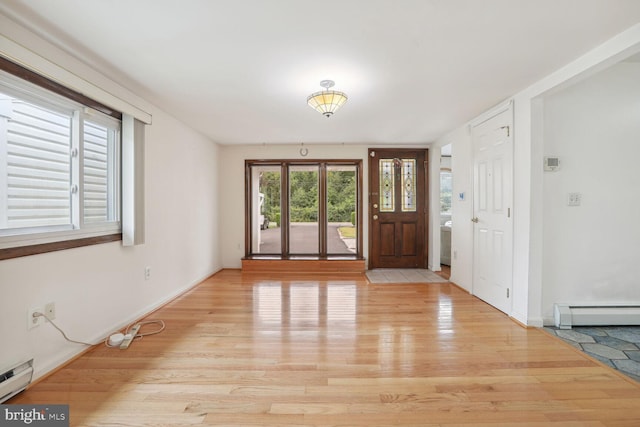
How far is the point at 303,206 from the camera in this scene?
553 centimetres

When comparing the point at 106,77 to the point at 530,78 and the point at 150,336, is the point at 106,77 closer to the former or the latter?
the point at 150,336


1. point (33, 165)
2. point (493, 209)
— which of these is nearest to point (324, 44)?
point (33, 165)

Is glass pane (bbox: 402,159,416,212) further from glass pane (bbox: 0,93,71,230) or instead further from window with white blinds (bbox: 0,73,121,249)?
glass pane (bbox: 0,93,71,230)

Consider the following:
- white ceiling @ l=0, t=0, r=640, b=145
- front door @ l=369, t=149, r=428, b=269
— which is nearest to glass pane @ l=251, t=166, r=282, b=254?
front door @ l=369, t=149, r=428, b=269

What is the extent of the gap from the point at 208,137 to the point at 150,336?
328cm

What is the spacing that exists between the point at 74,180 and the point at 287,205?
349 cm

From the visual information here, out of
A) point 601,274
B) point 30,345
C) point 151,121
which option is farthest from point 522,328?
point 151,121

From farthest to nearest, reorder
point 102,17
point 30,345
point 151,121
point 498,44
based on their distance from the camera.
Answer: point 151,121
point 498,44
point 30,345
point 102,17

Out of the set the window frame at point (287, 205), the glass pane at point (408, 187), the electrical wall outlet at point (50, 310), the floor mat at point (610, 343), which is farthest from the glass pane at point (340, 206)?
the electrical wall outlet at point (50, 310)

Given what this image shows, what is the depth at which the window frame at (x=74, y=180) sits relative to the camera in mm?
1801

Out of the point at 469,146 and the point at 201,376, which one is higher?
the point at 469,146

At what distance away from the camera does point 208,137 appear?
4.82 m

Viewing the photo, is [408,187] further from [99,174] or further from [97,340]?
[97,340]

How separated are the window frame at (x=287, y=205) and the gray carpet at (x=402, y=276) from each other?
1.67ft
